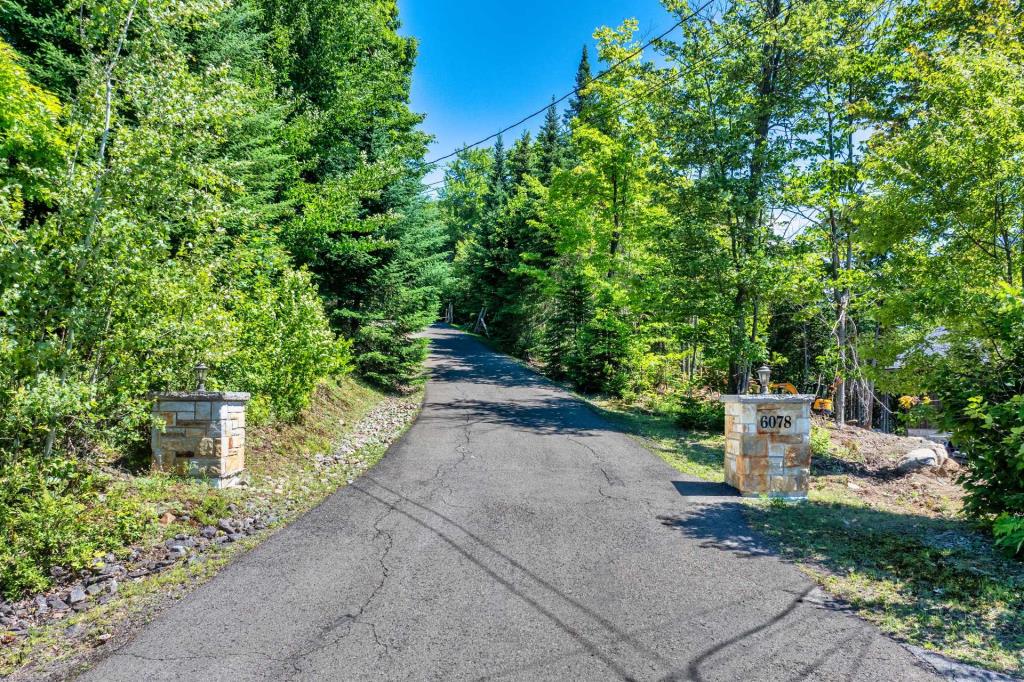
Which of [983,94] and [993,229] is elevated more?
[983,94]

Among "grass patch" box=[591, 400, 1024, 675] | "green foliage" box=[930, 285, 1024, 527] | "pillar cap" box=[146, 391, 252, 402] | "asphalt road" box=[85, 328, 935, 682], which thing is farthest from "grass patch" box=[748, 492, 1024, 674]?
"pillar cap" box=[146, 391, 252, 402]

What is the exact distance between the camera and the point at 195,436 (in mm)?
6176

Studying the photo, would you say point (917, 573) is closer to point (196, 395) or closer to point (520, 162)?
point (196, 395)

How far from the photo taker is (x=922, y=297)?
714 centimetres

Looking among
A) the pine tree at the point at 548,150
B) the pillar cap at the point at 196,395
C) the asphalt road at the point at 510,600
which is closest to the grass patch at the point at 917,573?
the asphalt road at the point at 510,600

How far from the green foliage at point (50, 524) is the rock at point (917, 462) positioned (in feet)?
39.0

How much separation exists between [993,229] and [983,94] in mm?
1892

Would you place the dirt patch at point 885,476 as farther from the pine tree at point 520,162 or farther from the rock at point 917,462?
the pine tree at point 520,162

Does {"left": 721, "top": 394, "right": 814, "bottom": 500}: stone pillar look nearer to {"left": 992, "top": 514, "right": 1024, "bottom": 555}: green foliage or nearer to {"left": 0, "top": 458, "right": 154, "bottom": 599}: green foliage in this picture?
{"left": 992, "top": 514, "right": 1024, "bottom": 555}: green foliage

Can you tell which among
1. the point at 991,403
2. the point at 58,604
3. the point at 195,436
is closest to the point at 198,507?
the point at 195,436

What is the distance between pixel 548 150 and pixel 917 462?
21.0 m

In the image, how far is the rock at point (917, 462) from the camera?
997 centimetres

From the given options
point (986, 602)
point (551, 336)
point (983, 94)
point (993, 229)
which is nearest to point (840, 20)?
point (983, 94)

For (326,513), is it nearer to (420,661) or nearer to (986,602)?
(420,661)
